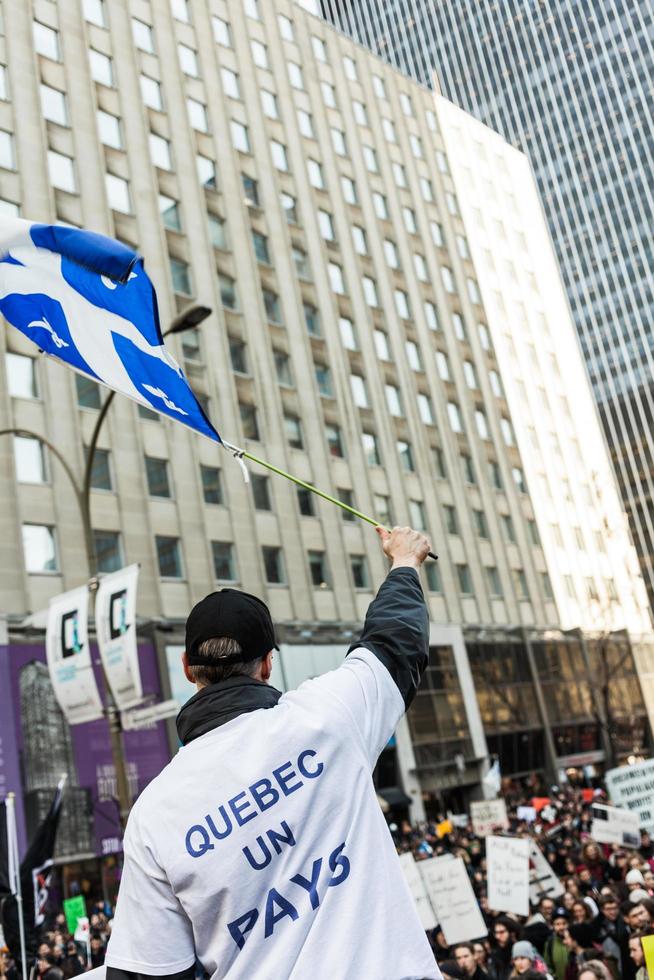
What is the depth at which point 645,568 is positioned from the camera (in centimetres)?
13762

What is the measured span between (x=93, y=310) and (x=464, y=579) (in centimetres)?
4580

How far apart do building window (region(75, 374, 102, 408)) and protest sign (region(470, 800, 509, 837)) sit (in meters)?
17.5

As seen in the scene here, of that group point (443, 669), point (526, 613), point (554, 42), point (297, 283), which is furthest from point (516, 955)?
point (554, 42)

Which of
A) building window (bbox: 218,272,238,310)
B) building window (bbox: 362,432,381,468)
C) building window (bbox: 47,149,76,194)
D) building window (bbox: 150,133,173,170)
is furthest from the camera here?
building window (bbox: 362,432,381,468)

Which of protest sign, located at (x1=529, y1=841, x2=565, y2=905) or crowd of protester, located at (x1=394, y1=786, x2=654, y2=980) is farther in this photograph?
protest sign, located at (x1=529, y1=841, x2=565, y2=905)

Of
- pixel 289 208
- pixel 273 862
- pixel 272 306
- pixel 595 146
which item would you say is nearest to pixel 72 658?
Answer: pixel 273 862

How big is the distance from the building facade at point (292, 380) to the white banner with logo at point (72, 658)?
992 cm

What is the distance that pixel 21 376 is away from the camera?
32.5 metres

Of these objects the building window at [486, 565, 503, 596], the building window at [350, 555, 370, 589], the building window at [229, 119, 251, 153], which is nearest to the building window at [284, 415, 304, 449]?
the building window at [350, 555, 370, 589]

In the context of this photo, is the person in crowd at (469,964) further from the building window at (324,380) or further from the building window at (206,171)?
the building window at (206,171)

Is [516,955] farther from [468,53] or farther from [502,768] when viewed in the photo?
[468,53]

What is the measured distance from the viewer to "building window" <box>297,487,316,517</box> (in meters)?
41.6

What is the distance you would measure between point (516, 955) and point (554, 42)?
Result: 163m

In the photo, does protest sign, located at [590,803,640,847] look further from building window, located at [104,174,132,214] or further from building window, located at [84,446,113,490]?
building window, located at [104,174,132,214]
